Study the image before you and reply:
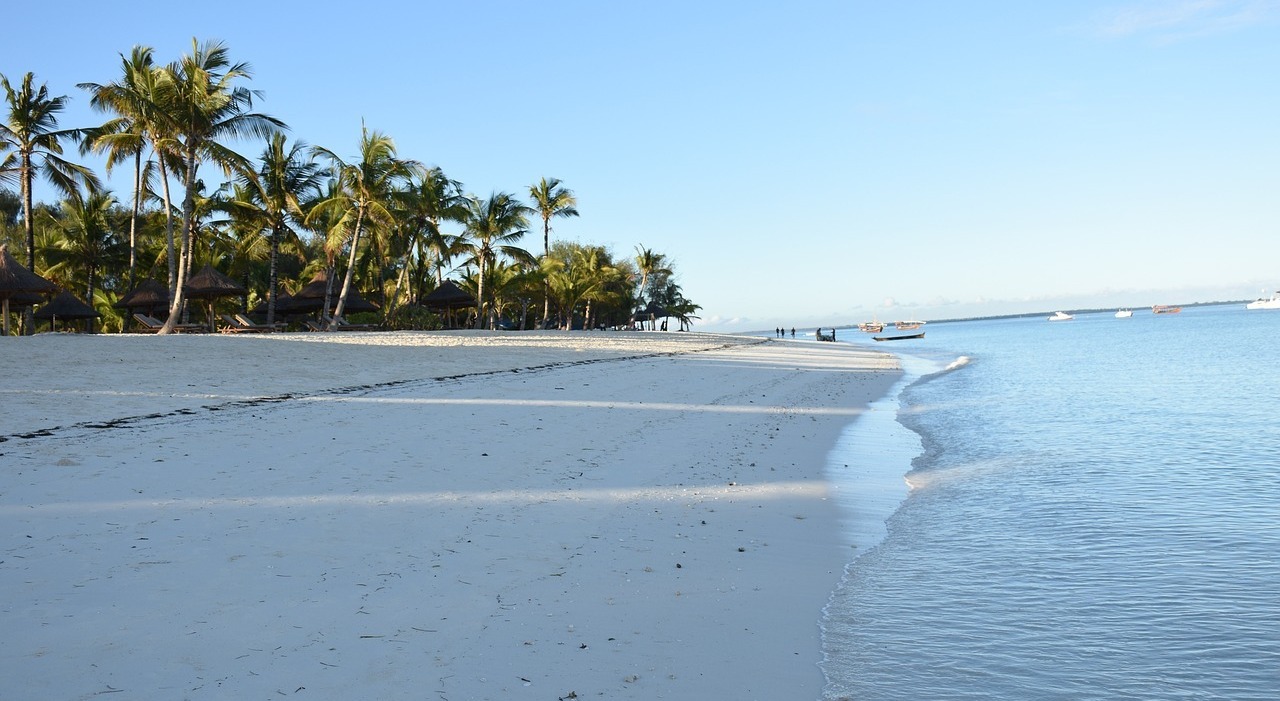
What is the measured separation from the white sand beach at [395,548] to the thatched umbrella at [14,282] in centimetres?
1456

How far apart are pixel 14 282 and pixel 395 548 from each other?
2404 cm

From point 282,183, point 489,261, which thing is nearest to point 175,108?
point 282,183

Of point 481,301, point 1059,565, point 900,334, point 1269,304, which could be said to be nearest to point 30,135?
point 481,301

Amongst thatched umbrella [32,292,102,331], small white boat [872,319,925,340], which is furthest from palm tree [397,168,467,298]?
small white boat [872,319,925,340]

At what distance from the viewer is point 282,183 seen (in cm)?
3105

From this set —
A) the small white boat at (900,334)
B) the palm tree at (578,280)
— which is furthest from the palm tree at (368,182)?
the small white boat at (900,334)

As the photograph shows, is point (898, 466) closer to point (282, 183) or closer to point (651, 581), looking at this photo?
A: point (651, 581)

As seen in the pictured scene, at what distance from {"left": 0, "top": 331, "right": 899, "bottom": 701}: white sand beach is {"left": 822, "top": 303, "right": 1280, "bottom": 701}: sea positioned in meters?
0.37

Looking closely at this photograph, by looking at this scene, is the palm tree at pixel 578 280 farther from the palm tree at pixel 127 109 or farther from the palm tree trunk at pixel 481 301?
the palm tree at pixel 127 109

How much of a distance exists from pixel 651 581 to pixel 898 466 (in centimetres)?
582

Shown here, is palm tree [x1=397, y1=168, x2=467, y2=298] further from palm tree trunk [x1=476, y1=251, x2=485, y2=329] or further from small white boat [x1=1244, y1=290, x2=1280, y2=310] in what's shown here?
small white boat [x1=1244, y1=290, x2=1280, y2=310]

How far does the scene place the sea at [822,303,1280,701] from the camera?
12.5 feet

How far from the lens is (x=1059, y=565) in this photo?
5.56 metres

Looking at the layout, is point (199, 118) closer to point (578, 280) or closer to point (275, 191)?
point (275, 191)
